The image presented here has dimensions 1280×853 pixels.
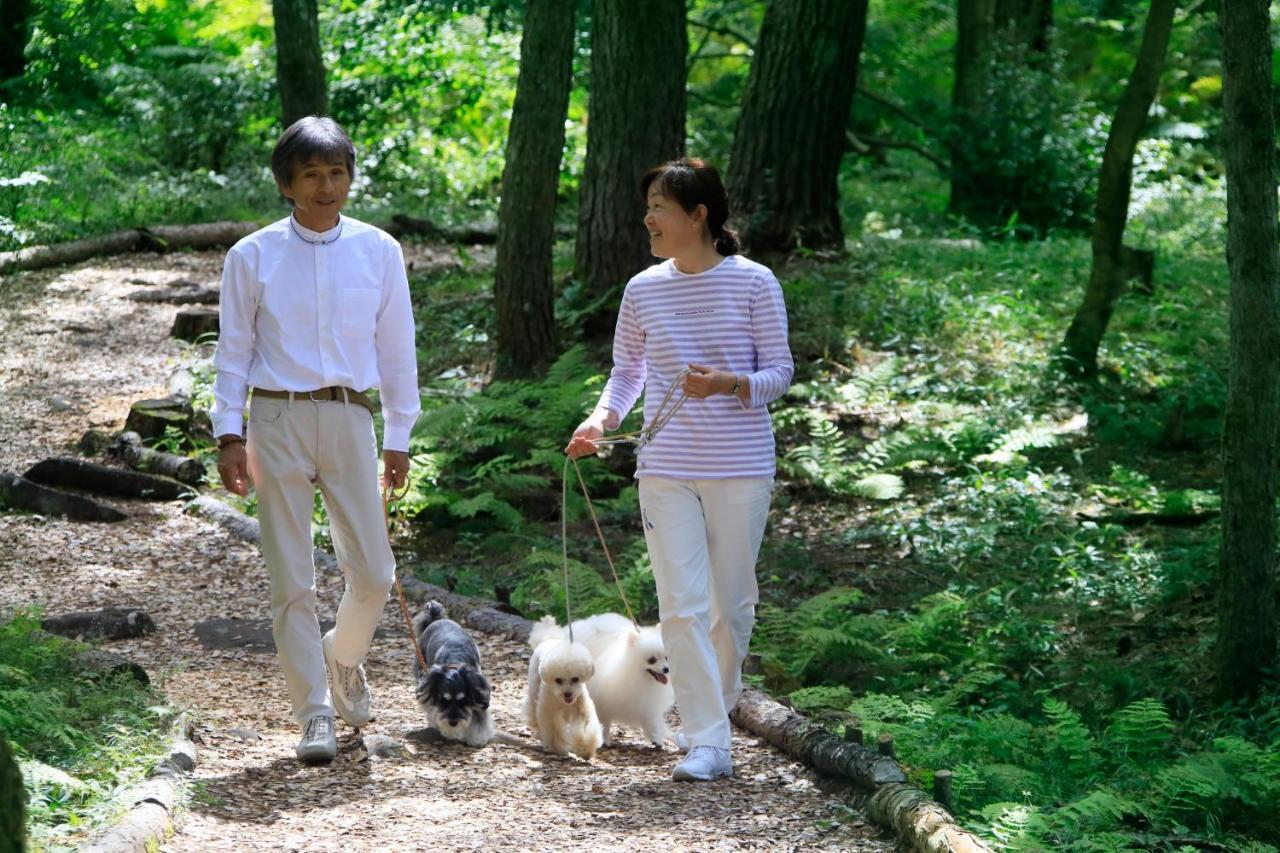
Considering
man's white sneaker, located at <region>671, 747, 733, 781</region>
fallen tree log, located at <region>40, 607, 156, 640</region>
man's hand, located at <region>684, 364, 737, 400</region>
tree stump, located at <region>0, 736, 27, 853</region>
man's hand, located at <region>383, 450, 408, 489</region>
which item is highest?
man's hand, located at <region>684, 364, 737, 400</region>

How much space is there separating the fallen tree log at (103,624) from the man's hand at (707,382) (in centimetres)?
383

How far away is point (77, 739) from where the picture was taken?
196 inches

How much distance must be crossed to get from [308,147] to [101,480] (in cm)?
606

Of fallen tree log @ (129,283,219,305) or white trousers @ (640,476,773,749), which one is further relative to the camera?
fallen tree log @ (129,283,219,305)

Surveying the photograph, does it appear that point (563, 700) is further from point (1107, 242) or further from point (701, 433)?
point (1107, 242)

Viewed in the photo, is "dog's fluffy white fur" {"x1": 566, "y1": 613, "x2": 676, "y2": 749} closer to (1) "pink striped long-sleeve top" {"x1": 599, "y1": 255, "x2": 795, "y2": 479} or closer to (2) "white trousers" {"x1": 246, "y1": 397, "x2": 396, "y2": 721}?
(1) "pink striped long-sleeve top" {"x1": 599, "y1": 255, "x2": 795, "y2": 479}

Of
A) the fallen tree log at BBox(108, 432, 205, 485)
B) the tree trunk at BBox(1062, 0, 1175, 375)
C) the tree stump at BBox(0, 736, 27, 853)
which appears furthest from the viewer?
the tree trunk at BBox(1062, 0, 1175, 375)

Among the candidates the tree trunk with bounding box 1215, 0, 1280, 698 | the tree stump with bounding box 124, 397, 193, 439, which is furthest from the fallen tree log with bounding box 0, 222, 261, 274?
the tree trunk with bounding box 1215, 0, 1280, 698

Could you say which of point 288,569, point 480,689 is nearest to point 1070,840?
point 480,689

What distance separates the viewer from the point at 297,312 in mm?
5148

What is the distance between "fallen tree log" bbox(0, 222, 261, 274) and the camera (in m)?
16.2

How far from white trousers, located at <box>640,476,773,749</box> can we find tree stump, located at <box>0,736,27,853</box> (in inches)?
114

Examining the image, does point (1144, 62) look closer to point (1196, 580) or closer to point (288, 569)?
point (1196, 580)

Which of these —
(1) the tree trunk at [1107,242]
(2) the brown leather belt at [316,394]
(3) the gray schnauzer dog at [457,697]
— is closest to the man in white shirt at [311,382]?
(2) the brown leather belt at [316,394]
